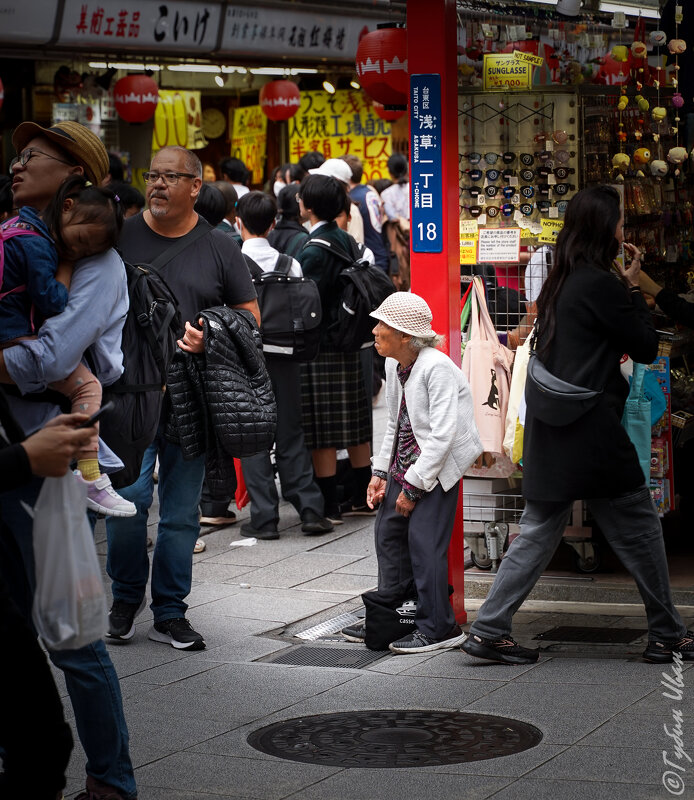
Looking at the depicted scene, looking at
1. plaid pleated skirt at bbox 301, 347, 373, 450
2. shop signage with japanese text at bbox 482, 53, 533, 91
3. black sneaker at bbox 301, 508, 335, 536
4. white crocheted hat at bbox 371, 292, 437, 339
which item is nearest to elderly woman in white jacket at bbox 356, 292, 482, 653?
white crocheted hat at bbox 371, 292, 437, 339

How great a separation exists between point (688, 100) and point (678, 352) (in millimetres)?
1908

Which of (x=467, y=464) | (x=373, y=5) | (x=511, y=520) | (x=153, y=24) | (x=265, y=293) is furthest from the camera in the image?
(x=373, y=5)

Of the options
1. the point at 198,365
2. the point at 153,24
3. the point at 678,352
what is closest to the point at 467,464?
the point at 198,365

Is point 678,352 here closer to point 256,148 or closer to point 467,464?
point 467,464

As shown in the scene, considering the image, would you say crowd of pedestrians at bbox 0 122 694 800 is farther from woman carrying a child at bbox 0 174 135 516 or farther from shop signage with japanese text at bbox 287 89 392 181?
shop signage with japanese text at bbox 287 89 392 181

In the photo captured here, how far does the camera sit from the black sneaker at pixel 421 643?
626 cm

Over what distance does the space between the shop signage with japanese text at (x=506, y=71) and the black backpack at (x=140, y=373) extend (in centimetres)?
237

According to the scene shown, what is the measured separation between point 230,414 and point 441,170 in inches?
58.6

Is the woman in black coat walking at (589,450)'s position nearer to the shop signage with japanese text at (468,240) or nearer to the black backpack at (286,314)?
the shop signage with japanese text at (468,240)

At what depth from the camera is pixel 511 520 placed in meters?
7.14

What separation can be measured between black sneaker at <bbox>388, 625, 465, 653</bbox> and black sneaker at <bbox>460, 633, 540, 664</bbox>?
283 millimetres

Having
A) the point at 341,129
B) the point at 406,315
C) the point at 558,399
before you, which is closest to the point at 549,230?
the point at 406,315

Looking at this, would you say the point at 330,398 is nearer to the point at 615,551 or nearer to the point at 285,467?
the point at 285,467

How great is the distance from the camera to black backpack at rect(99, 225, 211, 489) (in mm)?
4988
